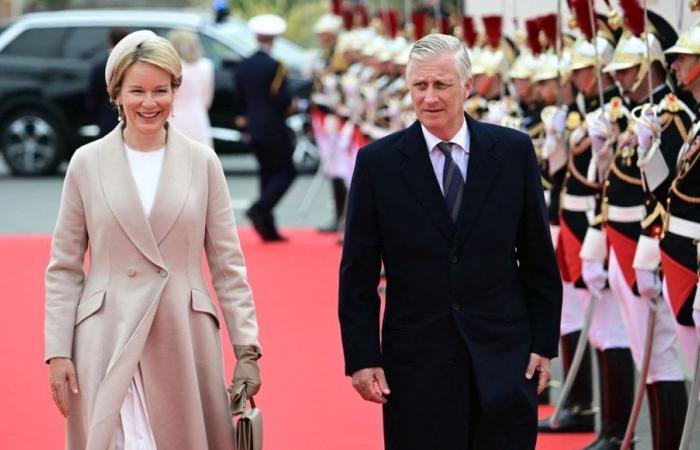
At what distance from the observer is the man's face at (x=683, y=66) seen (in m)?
5.76

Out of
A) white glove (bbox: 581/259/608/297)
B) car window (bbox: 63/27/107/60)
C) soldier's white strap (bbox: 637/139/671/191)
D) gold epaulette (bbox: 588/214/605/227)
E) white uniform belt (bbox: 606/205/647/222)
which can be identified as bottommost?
white glove (bbox: 581/259/608/297)

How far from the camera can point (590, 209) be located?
712 centimetres

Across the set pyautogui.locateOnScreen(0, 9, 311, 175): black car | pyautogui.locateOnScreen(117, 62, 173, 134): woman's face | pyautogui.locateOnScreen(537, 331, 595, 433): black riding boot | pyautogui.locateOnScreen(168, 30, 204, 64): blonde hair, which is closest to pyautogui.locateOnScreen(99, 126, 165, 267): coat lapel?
pyautogui.locateOnScreen(117, 62, 173, 134): woman's face

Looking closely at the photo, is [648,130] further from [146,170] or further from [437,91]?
[146,170]

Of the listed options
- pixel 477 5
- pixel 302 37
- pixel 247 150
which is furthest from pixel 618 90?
pixel 302 37

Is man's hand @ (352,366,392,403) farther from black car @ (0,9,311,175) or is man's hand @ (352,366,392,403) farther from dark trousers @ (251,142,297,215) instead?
black car @ (0,9,311,175)

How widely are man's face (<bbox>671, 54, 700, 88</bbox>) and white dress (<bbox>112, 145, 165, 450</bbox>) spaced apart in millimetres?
2003

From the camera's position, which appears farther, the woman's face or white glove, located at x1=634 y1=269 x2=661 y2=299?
white glove, located at x1=634 y1=269 x2=661 y2=299

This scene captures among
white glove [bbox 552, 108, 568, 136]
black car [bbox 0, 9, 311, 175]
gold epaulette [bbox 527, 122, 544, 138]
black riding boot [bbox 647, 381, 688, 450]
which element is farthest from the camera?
black car [bbox 0, 9, 311, 175]

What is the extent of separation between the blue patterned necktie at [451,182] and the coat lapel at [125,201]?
0.82 m

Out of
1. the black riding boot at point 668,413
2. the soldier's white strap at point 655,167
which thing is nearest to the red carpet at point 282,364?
the black riding boot at point 668,413

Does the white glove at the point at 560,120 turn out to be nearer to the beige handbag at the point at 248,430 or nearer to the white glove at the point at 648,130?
the white glove at the point at 648,130

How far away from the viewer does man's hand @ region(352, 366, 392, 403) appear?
4566 mm

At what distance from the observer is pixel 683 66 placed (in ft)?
19.2
